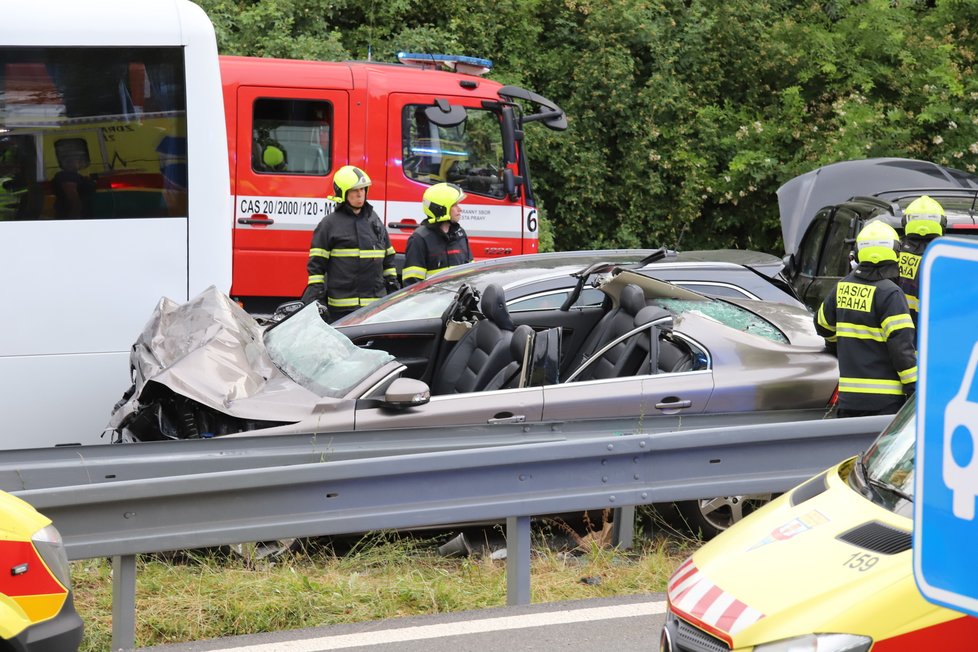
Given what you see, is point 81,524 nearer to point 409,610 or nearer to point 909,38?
point 409,610

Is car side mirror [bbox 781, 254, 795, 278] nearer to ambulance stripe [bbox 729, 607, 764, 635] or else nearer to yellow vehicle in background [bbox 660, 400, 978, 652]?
yellow vehicle in background [bbox 660, 400, 978, 652]

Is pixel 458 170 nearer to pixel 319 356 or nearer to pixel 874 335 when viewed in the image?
pixel 319 356

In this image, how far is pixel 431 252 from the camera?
32.2 feet

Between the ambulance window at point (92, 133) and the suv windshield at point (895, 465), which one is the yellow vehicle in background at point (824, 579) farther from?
the ambulance window at point (92, 133)

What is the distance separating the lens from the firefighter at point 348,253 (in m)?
9.66

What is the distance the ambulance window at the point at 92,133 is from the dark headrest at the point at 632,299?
328 cm

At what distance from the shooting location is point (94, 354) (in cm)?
818

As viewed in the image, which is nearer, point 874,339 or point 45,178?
point 874,339

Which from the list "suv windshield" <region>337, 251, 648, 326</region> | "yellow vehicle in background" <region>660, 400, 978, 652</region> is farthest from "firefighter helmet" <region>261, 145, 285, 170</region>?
"yellow vehicle in background" <region>660, 400, 978, 652</region>

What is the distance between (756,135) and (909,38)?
2.61 m

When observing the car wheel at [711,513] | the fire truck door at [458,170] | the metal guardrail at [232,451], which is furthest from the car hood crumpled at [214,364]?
the fire truck door at [458,170]

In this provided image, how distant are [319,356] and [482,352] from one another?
0.92 meters

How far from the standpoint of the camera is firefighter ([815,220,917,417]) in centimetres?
667

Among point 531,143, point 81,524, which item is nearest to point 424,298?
point 81,524
